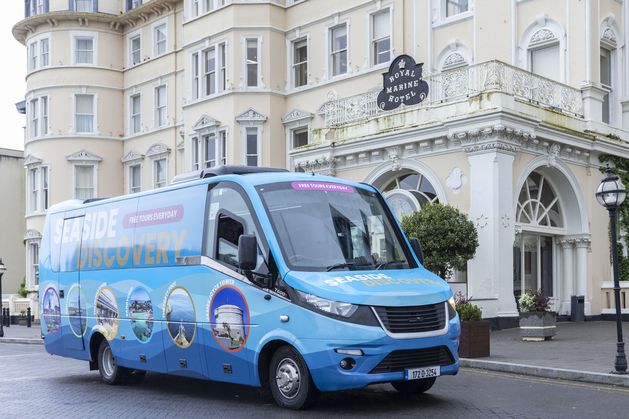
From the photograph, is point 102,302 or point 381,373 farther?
point 102,302

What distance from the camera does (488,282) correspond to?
70.2 ft

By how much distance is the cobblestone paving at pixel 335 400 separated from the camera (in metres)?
10.0

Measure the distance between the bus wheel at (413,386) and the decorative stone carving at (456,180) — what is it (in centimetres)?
1172

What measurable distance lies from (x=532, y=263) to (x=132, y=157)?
2204 centimetres

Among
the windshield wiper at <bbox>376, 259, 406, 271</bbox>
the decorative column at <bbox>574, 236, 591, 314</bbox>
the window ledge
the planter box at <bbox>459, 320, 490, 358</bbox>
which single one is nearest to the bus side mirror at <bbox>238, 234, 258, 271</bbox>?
the windshield wiper at <bbox>376, 259, 406, 271</bbox>

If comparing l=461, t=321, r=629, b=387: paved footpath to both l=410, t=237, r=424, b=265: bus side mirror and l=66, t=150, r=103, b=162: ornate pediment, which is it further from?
l=66, t=150, r=103, b=162: ornate pediment

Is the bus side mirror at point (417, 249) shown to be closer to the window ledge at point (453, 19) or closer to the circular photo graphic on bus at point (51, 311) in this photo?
the circular photo graphic on bus at point (51, 311)

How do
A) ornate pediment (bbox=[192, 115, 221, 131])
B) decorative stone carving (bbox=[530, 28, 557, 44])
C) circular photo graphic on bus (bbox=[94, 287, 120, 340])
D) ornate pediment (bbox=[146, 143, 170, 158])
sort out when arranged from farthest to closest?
ornate pediment (bbox=[146, 143, 170, 158])
ornate pediment (bbox=[192, 115, 221, 131])
decorative stone carving (bbox=[530, 28, 557, 44])
circular photo graphic on bus (bbox=[94, 287, 120, 340])

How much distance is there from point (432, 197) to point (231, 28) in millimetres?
12046

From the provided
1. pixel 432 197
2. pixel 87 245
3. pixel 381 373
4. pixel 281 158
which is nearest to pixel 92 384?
pixel 87 245

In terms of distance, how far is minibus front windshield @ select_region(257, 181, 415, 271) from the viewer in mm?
10500

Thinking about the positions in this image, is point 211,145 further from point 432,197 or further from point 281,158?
point 432,197

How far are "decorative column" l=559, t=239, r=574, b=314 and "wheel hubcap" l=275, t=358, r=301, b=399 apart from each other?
15742mm

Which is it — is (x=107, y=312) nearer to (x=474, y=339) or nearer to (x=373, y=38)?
(x=474, y=339)
